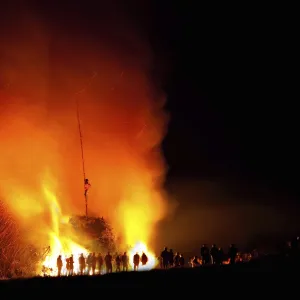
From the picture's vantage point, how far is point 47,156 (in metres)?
61.8

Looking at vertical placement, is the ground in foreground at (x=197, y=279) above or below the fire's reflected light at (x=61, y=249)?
below

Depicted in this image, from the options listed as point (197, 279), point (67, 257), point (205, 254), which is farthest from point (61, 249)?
point (197, 279)

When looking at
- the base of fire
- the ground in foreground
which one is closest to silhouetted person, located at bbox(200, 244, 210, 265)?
the ground in foreground

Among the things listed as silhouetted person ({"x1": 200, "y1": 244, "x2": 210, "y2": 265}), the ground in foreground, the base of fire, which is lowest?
the ground in foreground

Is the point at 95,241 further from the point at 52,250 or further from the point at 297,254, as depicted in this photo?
the point at 297,254

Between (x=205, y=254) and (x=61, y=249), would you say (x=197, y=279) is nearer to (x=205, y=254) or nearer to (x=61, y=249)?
(x=205, y=254)

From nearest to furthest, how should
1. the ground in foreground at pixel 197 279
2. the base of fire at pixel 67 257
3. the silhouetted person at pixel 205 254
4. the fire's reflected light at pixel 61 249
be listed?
the ground in foreground at pixel 197 279 → the silhouetted person at pixel 205 254 → the base of fire at pixel 67 257 → the fire's reflected light at pixel 61 249

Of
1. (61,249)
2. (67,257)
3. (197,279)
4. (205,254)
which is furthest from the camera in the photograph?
(61,249)

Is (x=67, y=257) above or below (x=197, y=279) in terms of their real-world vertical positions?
above

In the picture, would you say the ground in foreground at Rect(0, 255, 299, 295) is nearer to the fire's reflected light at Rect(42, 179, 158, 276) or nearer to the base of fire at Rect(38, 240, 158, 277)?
the fire's reflected light at Rect(42, 179, 158, 276)

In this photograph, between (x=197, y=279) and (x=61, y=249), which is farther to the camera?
(x=61, y=249)

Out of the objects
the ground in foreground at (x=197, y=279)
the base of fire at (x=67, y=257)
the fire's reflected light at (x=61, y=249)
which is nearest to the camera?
the ground in foreground at (x=197, y=279)

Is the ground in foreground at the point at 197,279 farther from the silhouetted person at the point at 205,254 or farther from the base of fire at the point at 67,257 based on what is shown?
the base of fire at the point at 67,257

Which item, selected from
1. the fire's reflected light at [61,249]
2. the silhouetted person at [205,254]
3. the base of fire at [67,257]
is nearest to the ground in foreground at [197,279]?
the silhouetted person at [205,254]
